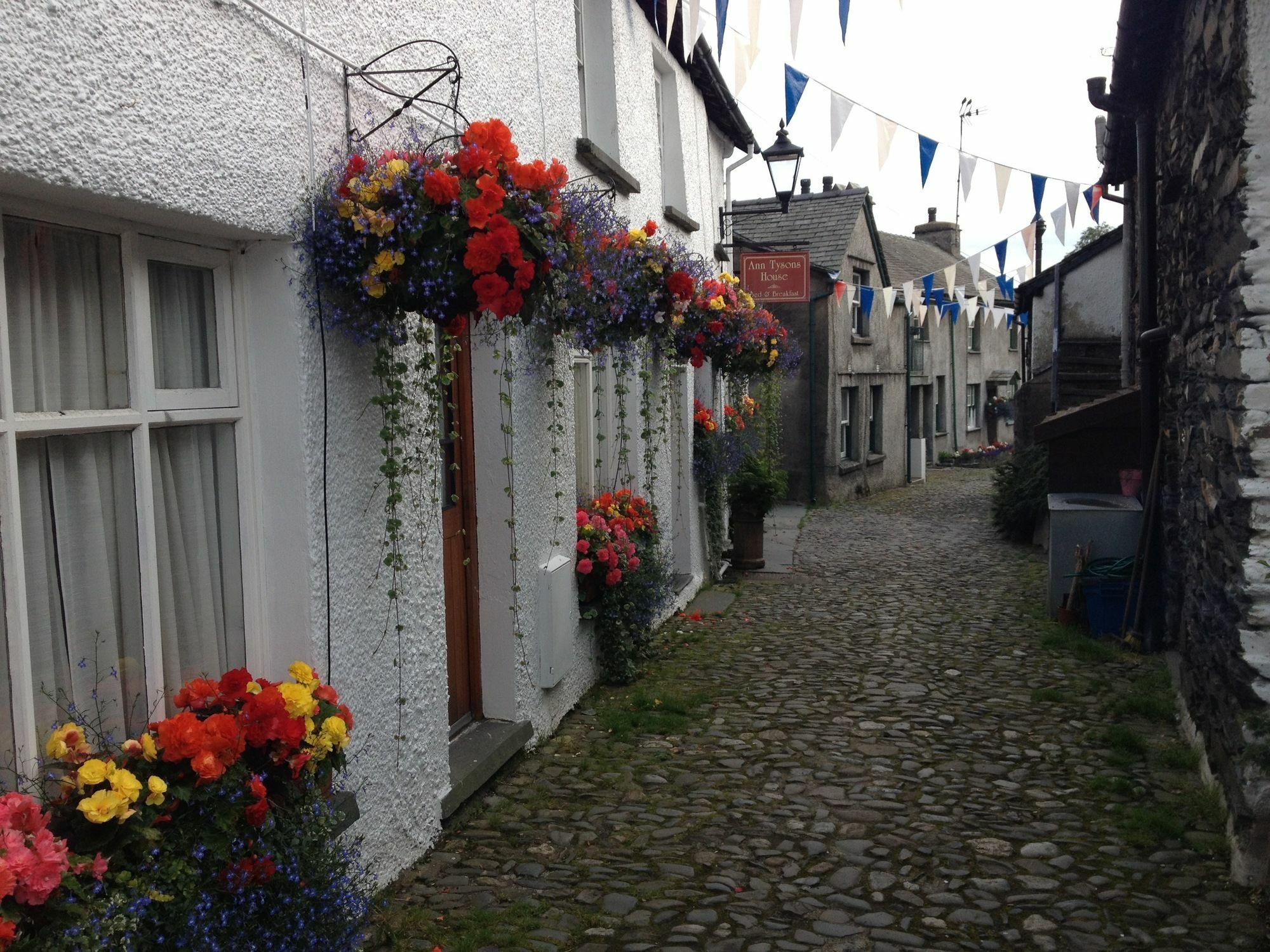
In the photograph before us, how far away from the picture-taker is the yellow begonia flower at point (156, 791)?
2518 millimetres

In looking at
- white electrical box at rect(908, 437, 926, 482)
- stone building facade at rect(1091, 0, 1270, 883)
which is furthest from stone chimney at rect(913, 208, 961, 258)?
stone building facade at rect(1091, 0, 1270, 883)

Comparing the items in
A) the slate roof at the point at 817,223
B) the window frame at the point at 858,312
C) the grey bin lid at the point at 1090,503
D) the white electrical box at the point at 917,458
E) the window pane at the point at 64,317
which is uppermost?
the slate roof at the point at 817,223

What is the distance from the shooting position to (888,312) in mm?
21875

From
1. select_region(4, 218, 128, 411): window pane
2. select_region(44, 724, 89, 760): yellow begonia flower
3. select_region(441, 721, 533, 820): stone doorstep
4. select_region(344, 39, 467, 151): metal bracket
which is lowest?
select_region(441, 721, 533, 820): stone doorstep

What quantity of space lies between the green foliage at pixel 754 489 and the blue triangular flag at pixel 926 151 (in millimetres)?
3534

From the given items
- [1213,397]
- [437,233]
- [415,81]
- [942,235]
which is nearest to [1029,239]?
[1213,397]

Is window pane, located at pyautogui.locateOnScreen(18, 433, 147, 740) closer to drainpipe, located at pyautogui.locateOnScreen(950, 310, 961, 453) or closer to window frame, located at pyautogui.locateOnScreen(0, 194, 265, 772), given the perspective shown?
window frame, located at pyautogui.locateOnScreen(0, 194, 265, 772)

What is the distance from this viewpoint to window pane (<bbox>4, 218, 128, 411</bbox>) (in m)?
2.59

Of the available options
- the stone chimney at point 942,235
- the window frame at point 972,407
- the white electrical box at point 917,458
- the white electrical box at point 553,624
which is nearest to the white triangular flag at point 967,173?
the white electrical box at point 553,624

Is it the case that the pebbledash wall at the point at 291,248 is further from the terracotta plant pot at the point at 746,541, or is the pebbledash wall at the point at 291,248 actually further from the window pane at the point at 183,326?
the terracotta plant pot at the point at 746,541

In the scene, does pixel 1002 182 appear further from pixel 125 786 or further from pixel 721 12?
pixel 125 786

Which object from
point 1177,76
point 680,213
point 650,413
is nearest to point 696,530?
point 650,413

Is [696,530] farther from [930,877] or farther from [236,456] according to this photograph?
[236,456]

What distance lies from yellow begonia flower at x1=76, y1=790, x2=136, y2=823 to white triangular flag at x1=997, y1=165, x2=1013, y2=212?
946cm
